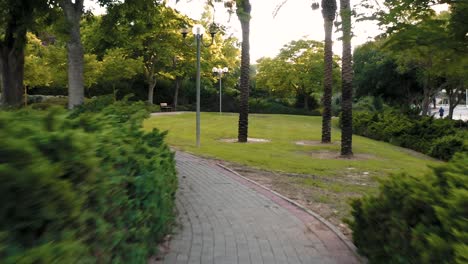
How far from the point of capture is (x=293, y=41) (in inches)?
2044

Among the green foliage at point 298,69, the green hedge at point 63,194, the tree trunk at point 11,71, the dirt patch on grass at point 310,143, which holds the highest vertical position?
the green foliage at point 298,69

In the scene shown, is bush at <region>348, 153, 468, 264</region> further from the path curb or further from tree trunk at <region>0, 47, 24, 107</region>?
tree trunk at <region>0, 47, 24, 107</region>

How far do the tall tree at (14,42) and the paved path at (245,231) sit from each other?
24.3ft

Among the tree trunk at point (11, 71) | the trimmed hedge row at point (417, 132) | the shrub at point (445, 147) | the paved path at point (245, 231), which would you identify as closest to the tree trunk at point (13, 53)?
the tree trunk at point (11, 71)

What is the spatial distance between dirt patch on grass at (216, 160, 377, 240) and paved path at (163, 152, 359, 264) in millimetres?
430

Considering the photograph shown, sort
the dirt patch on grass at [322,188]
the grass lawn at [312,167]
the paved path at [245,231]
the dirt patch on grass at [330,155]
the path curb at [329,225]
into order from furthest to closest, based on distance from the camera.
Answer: the dirt patch on grass at [330,155] → the grass lawn at [312,167] → the dirt patch on grass at [322,188] → the path curb at [329,225] → the paved path at [245,231]

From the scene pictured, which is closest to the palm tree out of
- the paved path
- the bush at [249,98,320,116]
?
the paved path

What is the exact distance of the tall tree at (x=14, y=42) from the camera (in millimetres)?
14195

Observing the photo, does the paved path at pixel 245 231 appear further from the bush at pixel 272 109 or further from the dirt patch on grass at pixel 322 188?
the bush at pixel 272 109

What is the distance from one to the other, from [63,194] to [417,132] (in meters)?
25.2

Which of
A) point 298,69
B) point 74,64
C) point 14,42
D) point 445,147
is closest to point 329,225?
point 74,64

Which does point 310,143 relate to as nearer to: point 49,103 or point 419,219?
point 49,103

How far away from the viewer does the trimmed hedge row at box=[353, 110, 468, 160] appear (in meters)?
20.7

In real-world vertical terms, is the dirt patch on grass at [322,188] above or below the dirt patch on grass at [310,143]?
above
